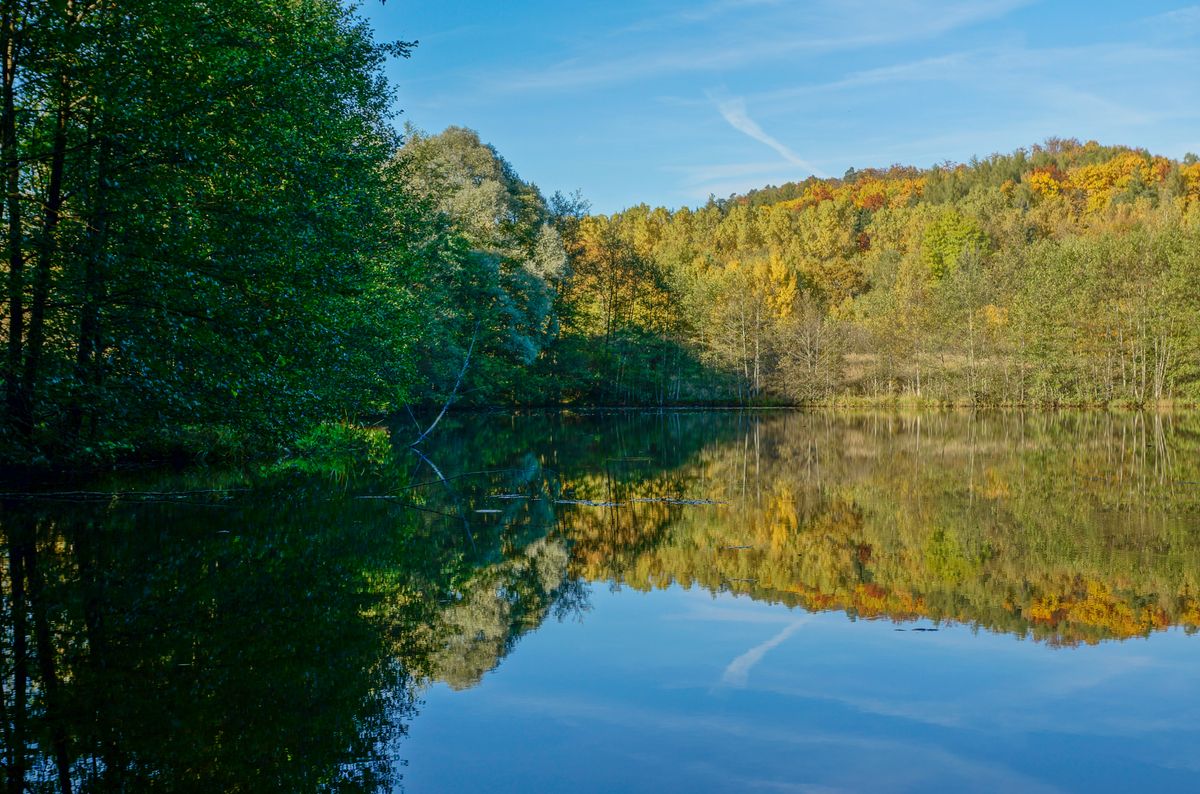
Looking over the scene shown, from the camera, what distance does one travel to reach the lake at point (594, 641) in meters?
5.71

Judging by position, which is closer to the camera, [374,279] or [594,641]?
[594,641]

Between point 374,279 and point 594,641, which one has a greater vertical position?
point 374,279

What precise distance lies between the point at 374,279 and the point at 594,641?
16.2 metres

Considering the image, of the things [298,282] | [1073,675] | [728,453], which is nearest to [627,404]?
[728,453]

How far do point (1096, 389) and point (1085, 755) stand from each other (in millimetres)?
61089

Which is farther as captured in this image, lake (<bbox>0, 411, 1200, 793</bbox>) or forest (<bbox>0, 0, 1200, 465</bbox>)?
forest (<bbox>0, 0, 1200, 465</bbox>)

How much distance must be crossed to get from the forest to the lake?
2.35 meters

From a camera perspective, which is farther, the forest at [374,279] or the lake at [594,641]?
the forest at [374,279]

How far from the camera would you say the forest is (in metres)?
10.8

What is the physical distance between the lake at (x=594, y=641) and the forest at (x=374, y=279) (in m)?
2.35

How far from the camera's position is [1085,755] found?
592 centimetres

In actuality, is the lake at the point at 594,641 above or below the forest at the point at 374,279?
below

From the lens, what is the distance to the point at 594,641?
28.6 ft

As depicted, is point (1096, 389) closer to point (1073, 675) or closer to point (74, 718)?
point (1073, 675)
